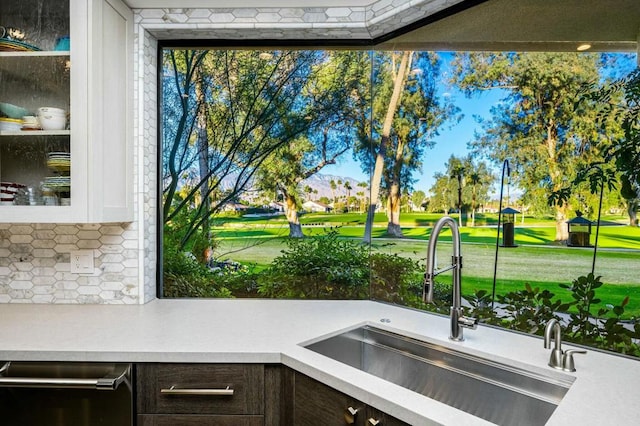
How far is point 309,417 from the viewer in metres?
1.21

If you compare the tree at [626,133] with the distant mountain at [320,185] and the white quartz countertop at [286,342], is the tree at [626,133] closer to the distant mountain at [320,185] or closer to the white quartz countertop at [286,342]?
the white quartz countertop at [286,342]

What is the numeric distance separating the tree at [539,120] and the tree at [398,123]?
0.22m

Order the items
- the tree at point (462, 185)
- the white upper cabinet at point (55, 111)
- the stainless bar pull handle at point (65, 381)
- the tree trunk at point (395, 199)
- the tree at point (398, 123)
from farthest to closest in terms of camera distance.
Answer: the tree trunk at point (395, 199) → the tree at point (398, 123) → the tree at point (462, 185) → the white upper cabinet at point (55, 111) → the stainless bar pull handle at point (65, 381)

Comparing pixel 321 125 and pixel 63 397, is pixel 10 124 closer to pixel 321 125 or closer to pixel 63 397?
pixel 63 397

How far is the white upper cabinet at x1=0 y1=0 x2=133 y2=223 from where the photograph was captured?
1.52 m

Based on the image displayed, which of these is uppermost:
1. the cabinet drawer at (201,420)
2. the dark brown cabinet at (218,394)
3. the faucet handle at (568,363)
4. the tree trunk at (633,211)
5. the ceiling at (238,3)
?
the ceiling at (238,3)

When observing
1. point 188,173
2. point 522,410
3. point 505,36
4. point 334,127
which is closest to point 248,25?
point 334,127

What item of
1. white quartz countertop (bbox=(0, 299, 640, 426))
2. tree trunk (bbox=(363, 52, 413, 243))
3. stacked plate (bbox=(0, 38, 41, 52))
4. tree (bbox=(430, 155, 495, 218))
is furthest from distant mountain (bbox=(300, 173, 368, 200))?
stacked plate (bbox=(0, 38, 41, 52))

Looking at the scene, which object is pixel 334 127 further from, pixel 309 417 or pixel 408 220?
pixel 309 417

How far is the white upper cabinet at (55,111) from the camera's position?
1524 mm

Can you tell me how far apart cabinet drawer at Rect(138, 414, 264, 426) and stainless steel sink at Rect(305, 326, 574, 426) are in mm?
316

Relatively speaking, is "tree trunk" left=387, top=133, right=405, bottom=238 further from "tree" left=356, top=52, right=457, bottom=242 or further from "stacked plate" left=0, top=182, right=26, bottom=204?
"stacked plate" left=0, top=182, right=26, bottom=204

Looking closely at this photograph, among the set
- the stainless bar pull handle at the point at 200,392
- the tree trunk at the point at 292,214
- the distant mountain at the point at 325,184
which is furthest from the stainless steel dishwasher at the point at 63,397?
the distant mountain at the point at 325,184

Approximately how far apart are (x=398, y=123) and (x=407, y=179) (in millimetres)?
282
